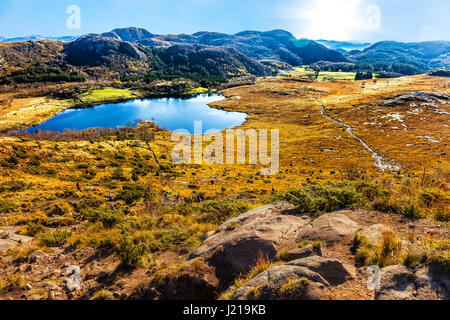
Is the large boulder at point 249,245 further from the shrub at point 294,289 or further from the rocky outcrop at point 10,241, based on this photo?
the rocky outcrop at point 10,241

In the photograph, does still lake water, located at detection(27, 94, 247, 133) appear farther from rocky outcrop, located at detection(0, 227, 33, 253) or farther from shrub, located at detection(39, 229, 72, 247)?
shrub, located at detection(39, 229, 72, 247)

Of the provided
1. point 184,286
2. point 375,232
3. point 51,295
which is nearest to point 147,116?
point 51,295

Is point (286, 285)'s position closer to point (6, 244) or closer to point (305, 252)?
Answer: point (305, 252)

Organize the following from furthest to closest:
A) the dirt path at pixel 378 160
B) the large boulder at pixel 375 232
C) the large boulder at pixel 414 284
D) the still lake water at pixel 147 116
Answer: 1. the still lake water at pixel 147 116
2. the dirt path at pixel 378 160
3. the large boulder at pixel 375 232
4. the large boulder at pixel 414 284

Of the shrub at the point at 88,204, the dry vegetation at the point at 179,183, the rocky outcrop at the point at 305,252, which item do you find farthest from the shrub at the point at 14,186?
the rocky outcrop at the point at 305,252

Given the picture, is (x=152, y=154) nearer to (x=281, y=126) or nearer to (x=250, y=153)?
(x=250, y=153)
